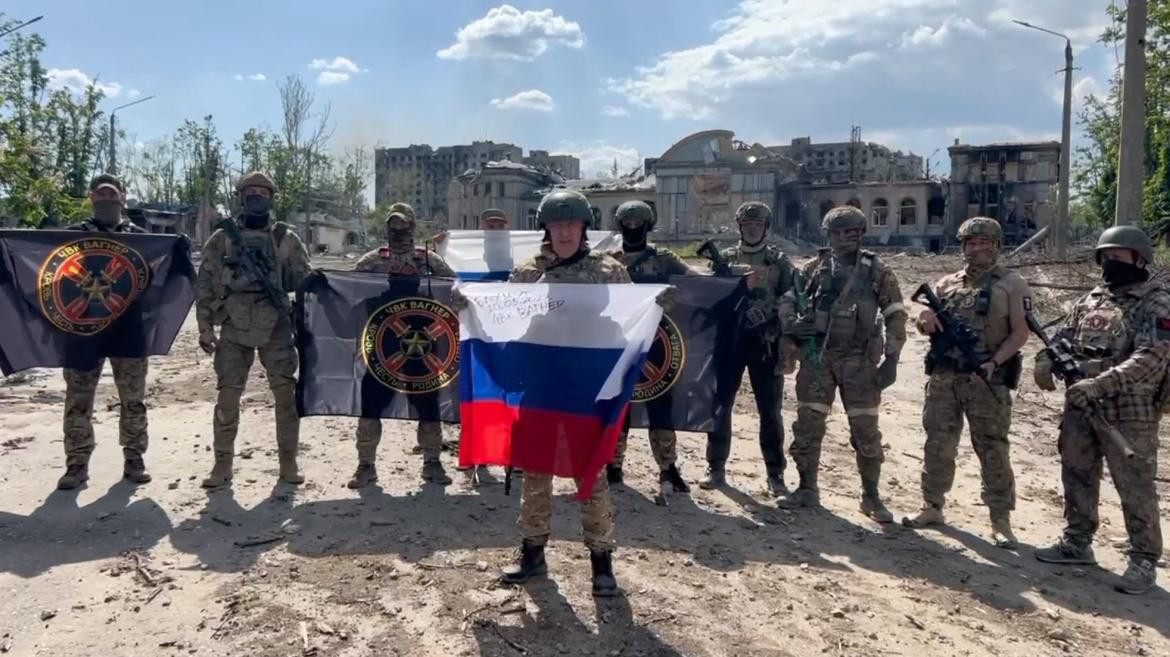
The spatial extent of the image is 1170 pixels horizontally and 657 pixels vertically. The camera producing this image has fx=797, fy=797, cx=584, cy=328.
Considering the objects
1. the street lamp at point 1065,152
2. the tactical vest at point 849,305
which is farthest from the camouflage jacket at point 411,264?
the street lamp at point 1065,152

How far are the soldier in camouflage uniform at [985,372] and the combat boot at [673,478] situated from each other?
1.84 meters

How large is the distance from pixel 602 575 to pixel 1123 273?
3.97 meters

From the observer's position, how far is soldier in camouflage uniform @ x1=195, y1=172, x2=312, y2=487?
21.5 ft

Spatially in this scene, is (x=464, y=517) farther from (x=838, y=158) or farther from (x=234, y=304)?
(x=838, y=158)

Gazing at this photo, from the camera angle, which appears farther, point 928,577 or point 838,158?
point 838,158

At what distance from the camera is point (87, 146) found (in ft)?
136

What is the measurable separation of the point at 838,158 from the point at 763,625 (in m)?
95.1

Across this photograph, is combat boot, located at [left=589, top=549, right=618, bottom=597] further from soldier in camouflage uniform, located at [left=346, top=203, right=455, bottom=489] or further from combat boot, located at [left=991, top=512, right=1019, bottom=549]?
combat boot, located at [left=991, top=512, right=1019, bottom=549]

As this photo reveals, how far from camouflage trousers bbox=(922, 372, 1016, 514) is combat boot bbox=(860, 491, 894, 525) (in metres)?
0.32

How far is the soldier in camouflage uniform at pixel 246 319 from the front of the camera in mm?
6566

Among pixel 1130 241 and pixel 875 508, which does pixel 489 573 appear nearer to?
pixel 875 508

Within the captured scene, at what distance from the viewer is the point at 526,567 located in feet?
16.0

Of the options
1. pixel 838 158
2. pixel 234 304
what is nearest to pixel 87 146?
pixel 234 304

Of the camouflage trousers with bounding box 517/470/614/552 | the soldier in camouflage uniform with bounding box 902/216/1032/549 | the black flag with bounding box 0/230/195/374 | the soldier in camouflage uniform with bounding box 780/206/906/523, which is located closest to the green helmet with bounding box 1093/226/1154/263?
the soldier in camouflage uniform with bounding box 902/216/1032/549
